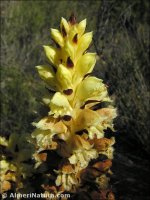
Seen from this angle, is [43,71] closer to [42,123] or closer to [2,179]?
[42,123]

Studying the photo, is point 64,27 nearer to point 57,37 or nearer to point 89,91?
point 57,37

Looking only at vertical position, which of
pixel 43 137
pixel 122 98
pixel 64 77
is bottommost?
pixel 43 137

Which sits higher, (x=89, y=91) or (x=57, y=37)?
(x=57, y=37)

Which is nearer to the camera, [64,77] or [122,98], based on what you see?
[64,77]

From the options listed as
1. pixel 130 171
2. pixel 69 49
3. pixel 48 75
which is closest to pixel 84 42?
pixel 69 49

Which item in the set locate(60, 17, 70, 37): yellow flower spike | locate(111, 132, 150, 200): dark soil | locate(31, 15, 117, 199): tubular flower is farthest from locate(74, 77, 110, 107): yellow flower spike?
locate(111, 132, 150, 200): dark soil

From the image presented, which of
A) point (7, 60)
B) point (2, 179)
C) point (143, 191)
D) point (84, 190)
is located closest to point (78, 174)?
point (84, 190)

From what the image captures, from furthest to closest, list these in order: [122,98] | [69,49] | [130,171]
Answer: [122,98] < [130,171] < [69,49]

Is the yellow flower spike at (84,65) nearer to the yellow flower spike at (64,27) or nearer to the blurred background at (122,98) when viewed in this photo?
the yellow flower spike at (64,27)
